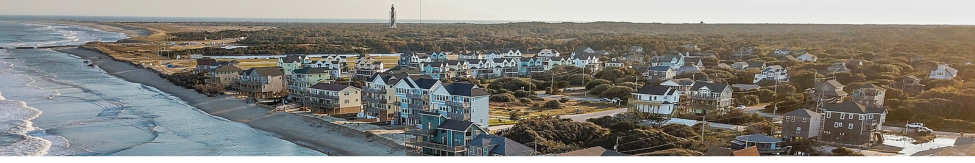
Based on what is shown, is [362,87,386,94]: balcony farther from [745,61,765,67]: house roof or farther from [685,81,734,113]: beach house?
[745,61,765,67]: house roof

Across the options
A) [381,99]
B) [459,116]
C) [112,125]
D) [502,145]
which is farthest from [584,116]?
[112,125]

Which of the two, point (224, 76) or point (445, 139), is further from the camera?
point (224, 76)

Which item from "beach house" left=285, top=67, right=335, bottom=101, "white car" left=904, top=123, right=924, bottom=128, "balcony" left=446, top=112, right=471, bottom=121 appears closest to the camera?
"balcony" left=446, top=112, right=471, bottom=121

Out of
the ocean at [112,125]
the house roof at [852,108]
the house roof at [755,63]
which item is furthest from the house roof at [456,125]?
the house roof at [755,63]

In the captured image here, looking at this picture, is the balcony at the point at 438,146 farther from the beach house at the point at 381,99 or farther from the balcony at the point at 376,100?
the balcony at the point at 376,100

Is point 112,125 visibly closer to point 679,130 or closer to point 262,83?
point 262,83

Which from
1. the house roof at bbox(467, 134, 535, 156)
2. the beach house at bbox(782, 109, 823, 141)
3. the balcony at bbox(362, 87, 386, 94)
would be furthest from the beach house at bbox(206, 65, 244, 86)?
the beach house at bbox(782, 109, 823, 141)
